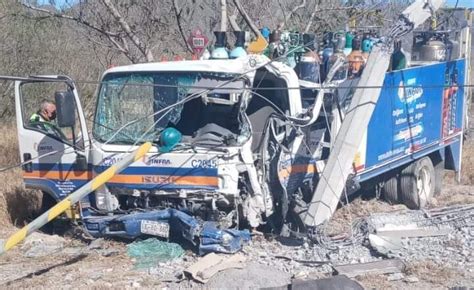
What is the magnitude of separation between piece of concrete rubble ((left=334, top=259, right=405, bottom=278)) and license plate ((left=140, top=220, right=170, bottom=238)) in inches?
72.3

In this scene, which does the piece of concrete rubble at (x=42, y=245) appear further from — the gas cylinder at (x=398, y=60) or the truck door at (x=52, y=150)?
the gas cylinder at (x=398, y=60)

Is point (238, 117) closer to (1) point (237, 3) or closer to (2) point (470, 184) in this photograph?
(1) point (237, 3)

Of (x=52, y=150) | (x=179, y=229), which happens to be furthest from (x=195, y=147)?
(x=52, y=150)

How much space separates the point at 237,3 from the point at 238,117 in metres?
5.29

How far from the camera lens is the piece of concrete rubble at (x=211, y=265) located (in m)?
8.29

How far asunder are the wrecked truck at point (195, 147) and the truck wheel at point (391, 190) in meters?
1.79

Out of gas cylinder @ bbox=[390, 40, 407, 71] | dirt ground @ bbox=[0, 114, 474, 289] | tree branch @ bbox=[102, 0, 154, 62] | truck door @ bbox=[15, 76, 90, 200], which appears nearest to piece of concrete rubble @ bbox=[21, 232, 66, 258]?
dirt ground @ bbox=[0, 114, 474, 289]

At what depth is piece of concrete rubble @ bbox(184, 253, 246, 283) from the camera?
8.29 m

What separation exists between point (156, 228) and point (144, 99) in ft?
4.99

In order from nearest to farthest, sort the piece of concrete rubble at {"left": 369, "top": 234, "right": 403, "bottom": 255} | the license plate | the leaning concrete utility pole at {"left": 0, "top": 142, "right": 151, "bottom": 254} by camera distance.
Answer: the leaning concrete utility pole at {"left": 0, "top": 142, "right": 151, "bottom": 254} → the license plate → the piece of concrete rubble at {"left": 369, "top": 234, "right": 403, "bottom": 255}

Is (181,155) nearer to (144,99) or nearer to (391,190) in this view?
(144,99)

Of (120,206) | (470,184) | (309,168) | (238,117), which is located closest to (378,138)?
(309,168)

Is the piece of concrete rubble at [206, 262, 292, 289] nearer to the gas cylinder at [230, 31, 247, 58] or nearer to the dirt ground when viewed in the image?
the dirt ground

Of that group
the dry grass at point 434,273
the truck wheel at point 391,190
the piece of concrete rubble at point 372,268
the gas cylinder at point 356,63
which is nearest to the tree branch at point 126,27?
the gas cylinder at point 356,63
